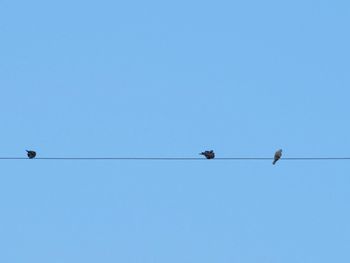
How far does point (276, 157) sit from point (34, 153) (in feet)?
30.2

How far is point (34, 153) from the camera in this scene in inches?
1955

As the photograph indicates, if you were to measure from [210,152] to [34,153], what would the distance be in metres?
7.23

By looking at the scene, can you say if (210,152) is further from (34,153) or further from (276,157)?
(34,153)

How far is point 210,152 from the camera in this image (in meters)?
46.5

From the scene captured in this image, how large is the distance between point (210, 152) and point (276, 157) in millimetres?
2471

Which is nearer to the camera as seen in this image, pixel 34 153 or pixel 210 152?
pixel 210 152

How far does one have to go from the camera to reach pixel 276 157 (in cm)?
4719

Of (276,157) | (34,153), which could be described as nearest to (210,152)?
(276,157)
